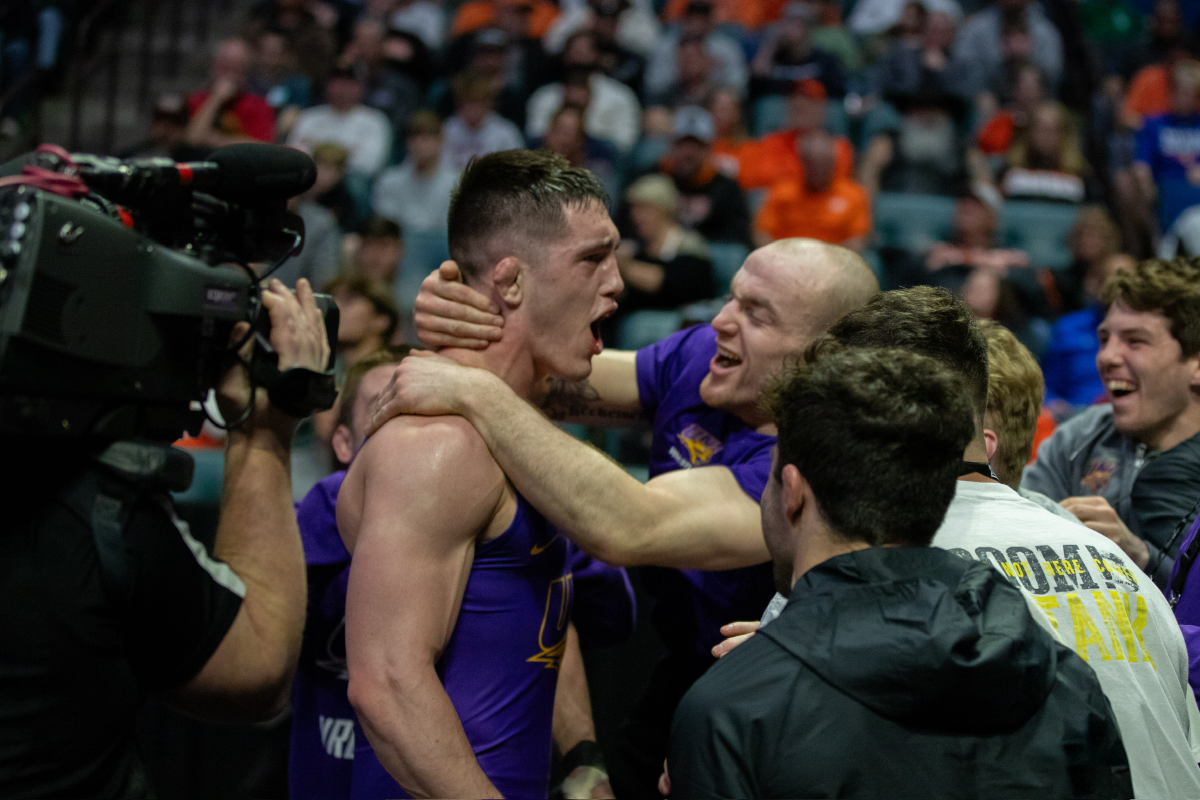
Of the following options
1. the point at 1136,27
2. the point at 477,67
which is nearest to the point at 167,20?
the point at 477,67

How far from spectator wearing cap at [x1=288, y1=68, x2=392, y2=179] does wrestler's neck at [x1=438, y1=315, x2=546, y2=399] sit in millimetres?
6228

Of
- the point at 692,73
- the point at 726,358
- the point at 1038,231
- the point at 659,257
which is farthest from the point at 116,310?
the point at 692,73

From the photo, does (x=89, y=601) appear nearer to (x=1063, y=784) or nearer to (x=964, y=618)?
(x=964, y=618)

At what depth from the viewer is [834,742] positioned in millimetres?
1442

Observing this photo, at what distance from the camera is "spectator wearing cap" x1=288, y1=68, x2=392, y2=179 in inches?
329

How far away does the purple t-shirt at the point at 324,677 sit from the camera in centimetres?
254

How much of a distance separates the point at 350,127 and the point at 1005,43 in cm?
554

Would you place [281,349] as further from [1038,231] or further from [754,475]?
[1038,231]

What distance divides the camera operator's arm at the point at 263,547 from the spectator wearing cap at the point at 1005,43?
850 cm

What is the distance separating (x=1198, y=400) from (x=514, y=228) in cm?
196

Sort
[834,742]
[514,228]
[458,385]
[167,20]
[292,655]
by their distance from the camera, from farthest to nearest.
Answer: [167,20], [514,228], [458,385], [292,655], [834,742]

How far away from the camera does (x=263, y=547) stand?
5.84 feet

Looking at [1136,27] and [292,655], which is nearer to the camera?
[292,655]

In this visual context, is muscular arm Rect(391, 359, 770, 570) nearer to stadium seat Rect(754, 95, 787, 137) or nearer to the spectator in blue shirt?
the spectator in blue shirt
